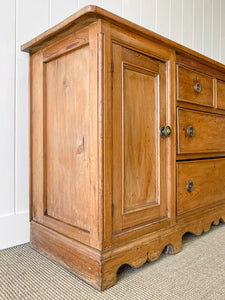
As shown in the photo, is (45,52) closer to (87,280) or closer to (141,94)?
(141,94)

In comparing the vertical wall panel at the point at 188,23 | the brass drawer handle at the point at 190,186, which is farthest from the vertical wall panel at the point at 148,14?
the brass drawer handle at the point at 190,186

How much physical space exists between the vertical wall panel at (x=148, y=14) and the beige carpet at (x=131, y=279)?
1.44m

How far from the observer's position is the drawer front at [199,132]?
112 cm

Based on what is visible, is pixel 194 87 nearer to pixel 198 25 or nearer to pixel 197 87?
pixel 197 87

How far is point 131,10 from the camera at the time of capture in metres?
1.65

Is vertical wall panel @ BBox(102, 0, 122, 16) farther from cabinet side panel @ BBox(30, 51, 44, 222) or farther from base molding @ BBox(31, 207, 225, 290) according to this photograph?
base molding @ BBox(31, 207, 225, 290)

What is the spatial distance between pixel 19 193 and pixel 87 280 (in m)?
0.53

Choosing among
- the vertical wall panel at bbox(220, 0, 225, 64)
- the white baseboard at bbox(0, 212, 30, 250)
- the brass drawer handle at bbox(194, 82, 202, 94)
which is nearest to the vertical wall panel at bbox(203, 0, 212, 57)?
the vertical wall panel at bbox(220, 0, 225, 64)

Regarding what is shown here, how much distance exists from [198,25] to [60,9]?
138 cm

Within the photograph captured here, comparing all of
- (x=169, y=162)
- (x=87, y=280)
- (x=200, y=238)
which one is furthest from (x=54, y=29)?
(x=200, y=238)

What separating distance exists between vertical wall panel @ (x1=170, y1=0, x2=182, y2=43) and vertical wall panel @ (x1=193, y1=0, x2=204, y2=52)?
22cm

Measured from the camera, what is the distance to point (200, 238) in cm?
124

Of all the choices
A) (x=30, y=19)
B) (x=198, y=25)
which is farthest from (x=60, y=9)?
(x=198, y=25)

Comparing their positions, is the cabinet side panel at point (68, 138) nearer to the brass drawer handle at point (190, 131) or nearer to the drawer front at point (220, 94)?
the brass drawer handle at point (190, 131)
